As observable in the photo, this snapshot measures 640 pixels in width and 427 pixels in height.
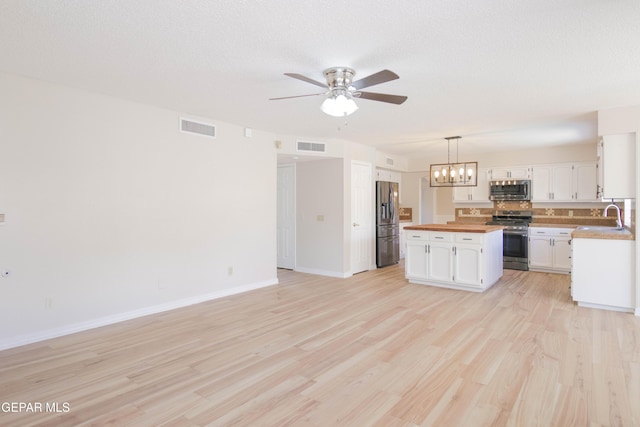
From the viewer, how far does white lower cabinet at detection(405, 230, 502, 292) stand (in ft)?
17.4

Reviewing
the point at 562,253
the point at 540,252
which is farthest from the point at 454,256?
the point at 562,253

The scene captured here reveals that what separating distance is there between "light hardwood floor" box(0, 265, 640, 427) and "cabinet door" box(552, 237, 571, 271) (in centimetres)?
245

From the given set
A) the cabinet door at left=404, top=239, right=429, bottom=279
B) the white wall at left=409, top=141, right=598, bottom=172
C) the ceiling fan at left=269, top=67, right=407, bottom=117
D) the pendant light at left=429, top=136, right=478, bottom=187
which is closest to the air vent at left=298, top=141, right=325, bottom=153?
the pendant light at left=429, top=136, right=478, bottom=187

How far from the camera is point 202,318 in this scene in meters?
4.18

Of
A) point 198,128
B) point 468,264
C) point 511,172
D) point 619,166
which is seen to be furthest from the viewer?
point 511,172

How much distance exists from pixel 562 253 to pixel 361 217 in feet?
12.2

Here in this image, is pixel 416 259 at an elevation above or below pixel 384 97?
below

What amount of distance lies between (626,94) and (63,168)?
19.1ft

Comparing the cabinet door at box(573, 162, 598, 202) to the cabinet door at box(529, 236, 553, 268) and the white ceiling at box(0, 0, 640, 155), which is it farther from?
the white ceiling at box(0, 0, 640, 155)

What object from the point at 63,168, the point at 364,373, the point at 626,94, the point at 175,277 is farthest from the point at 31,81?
the point at 626,94

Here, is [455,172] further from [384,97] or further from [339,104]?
[339,104]

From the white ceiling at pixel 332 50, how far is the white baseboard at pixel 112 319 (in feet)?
7.90

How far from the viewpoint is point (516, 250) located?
704 cm

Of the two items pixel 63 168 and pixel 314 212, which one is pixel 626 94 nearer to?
pixel 314 212
